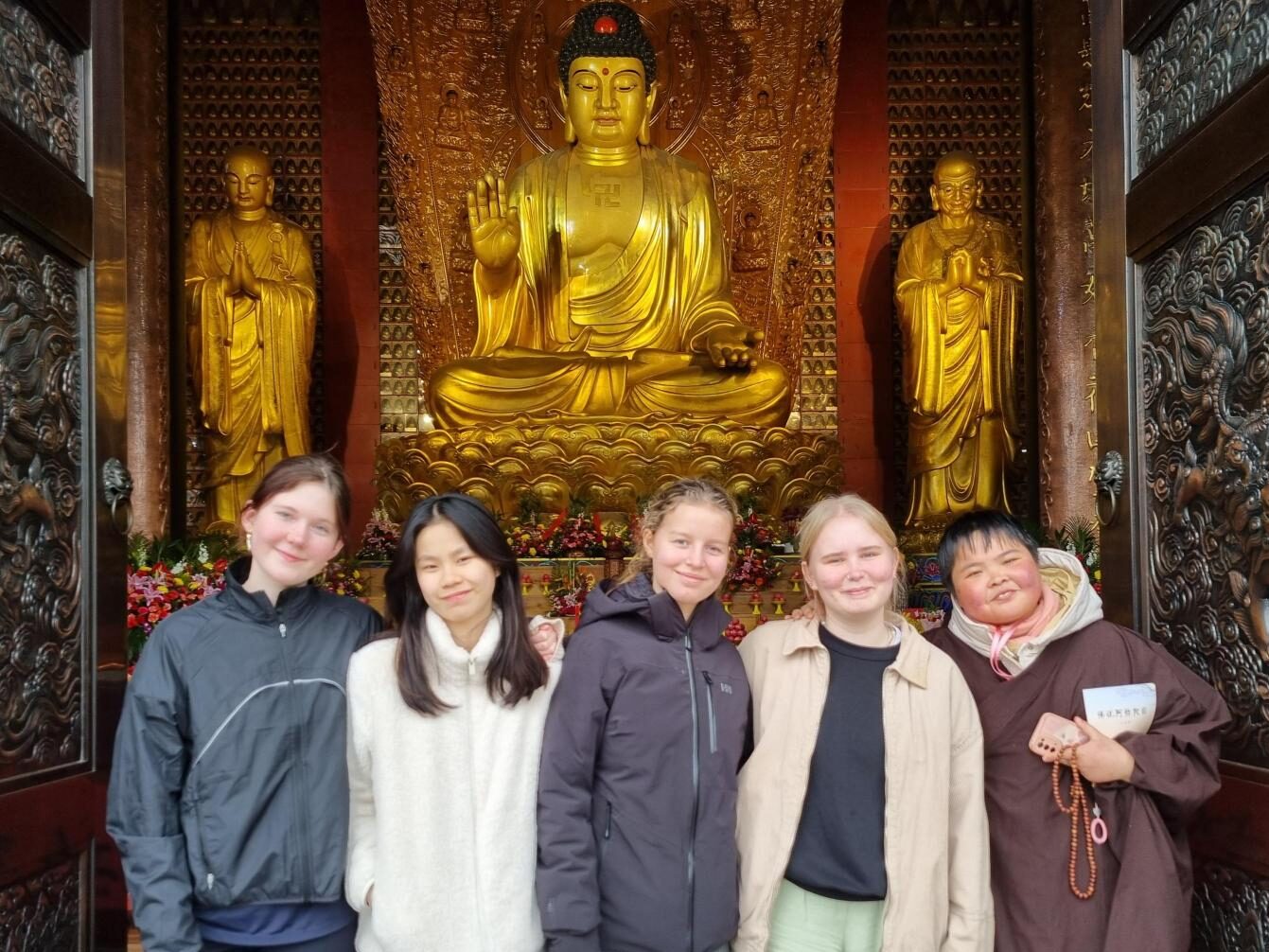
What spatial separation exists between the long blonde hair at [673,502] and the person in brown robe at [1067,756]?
0.44 meters

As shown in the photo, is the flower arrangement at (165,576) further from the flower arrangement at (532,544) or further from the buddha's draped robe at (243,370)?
the flower arrangement at (532,544)

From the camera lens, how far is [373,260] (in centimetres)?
766

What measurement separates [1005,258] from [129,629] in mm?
4691

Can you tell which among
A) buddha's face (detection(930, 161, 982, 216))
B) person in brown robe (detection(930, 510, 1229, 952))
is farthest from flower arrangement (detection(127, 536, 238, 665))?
buddha's face (detection(930, 161, 982, 216))

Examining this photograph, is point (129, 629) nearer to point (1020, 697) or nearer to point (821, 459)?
point (821, 459)

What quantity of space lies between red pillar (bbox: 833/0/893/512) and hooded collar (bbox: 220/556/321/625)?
18.5ft

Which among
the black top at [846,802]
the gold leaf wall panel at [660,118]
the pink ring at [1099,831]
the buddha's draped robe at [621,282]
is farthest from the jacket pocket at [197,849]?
the gold leaf wall panel at [660,118]

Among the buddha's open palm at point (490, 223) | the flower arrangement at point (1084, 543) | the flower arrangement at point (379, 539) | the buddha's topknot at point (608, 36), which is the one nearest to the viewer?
the flower arrangement at point (1084, 543)

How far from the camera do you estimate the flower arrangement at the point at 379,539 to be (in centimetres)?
591

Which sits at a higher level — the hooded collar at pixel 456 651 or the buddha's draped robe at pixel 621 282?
the buddha's draped robe at pixel 621 282

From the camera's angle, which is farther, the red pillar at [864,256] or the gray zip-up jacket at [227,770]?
the red pillar at [864,256]

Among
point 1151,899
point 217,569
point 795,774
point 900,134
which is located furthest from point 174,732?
point 900,134

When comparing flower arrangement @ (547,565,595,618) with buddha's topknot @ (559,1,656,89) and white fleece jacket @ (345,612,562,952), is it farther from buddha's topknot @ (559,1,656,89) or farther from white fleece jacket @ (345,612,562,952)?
buddha's topknot @ (559,1,656,89)

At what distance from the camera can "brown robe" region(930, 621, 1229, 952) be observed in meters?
2.16
